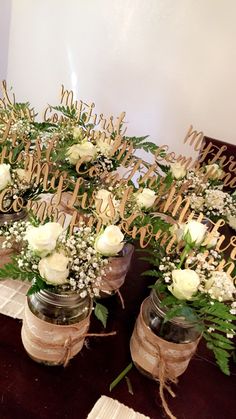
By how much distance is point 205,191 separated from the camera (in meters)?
1.25

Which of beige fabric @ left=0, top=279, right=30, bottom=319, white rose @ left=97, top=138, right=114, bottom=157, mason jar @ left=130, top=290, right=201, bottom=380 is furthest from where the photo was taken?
white rose @ left=97, top=138, right=114, bottom=157

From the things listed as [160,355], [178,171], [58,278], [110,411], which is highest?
[178,171]

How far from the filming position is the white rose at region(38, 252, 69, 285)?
0.64m

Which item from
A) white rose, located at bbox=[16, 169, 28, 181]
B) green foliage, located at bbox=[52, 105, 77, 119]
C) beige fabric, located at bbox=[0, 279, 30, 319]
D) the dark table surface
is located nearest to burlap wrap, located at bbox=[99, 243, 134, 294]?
the dark table surface

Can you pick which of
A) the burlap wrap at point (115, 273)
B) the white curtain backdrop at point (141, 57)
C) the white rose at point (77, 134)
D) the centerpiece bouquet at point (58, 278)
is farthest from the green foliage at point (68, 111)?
the white curtain backdrop at point (141, 57)

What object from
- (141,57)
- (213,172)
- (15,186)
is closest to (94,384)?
(15,186)

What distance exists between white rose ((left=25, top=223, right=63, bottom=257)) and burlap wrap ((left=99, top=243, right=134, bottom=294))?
0.96 ft

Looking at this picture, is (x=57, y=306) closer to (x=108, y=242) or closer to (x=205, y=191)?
(x=108, y=242)

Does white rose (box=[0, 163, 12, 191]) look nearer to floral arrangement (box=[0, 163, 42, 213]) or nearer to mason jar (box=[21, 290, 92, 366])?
floral arrangement (box=[0, 163, 42, 213])

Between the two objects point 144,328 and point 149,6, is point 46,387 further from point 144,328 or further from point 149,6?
point 149,6

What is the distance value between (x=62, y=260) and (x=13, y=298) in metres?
0.32

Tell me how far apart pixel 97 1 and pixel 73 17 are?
0.20 meters

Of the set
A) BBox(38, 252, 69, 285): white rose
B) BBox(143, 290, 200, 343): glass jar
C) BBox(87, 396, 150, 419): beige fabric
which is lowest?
BBox(87, 396, 150, 419): beige fabric

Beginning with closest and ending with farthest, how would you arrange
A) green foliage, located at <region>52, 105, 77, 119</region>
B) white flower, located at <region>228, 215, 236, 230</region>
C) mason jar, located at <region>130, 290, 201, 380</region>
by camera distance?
mason jar, located at <region>130, 290, 201, 380</region> < green foliage, located at <region>52, 105, 77, 119</region> < white flower, located at <region>228, 215, 236, 230</region>
